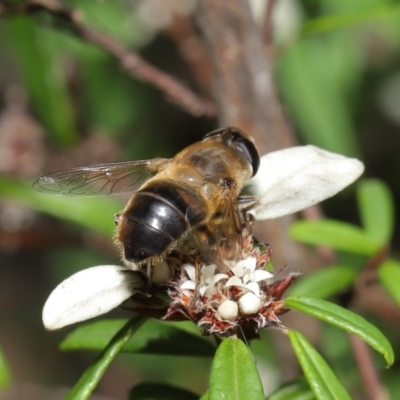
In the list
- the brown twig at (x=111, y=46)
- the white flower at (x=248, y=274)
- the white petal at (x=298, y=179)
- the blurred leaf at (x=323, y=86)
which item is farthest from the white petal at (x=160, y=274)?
the blurred leaf at (x=323, y=86)

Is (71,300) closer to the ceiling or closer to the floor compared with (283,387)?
closer to the ceiling

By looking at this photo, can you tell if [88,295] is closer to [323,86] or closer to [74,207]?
[74,207]

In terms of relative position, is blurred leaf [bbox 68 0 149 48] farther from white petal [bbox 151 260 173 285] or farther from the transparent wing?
white petal [bbox 151 260 173 285]

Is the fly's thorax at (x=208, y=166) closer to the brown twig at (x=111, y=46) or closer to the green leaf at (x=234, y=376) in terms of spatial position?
the green leaf at (x=234, y=376)

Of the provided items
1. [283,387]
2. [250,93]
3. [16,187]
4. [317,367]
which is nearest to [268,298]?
[317,367]

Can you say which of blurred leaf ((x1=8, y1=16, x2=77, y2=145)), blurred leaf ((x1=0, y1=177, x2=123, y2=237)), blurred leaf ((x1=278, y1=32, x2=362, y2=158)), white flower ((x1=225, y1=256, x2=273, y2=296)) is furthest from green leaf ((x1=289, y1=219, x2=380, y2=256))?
blurred leaf ((x1=8, y1=16, x2=77, y2=145))

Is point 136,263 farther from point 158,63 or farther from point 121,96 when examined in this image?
point 158,63

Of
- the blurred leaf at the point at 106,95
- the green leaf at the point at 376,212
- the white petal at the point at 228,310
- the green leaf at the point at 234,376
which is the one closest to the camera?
the green leaf at the point at 234,376

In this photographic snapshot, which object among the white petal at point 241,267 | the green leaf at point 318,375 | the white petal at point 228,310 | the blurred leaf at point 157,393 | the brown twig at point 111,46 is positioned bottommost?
the green leaf at point 318,375
